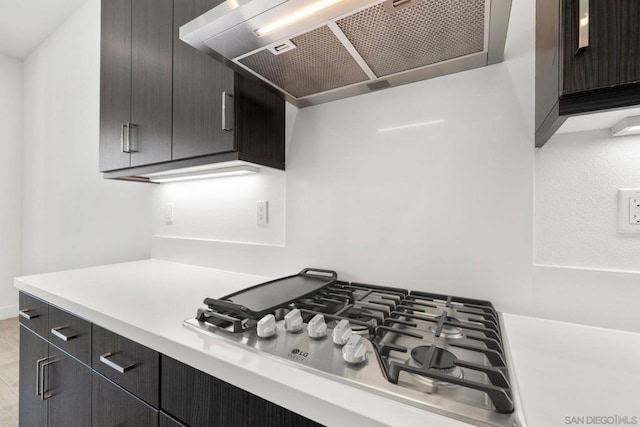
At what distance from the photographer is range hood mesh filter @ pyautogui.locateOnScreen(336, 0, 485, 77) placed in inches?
25.4

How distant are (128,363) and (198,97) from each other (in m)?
0.91

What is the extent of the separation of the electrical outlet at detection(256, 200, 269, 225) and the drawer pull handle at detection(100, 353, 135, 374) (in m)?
0.71

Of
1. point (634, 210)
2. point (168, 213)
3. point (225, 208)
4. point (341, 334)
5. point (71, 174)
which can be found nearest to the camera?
point (341, 334)

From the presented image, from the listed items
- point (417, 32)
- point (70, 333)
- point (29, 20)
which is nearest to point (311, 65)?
point (417, 32)

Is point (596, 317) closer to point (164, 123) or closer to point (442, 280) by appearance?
point (442, 280)

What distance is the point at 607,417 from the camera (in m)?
0.41

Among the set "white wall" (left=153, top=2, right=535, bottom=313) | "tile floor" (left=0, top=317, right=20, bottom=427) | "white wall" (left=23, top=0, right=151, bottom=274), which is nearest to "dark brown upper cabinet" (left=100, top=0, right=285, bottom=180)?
"white wall" (left=153, top=2, right=535, bottom=313)

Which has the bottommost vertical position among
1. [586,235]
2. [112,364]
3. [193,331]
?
[112,364]

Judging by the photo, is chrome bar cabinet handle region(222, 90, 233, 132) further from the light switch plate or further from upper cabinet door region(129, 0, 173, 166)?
the light switch plate

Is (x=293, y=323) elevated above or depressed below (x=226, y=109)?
below

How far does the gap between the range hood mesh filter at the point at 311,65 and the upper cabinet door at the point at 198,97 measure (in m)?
0.17

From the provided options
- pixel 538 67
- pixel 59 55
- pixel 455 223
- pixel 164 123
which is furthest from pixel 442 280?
pixel 59 55

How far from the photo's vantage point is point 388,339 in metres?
0.67

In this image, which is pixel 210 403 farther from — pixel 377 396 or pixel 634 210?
pixel 634 210
